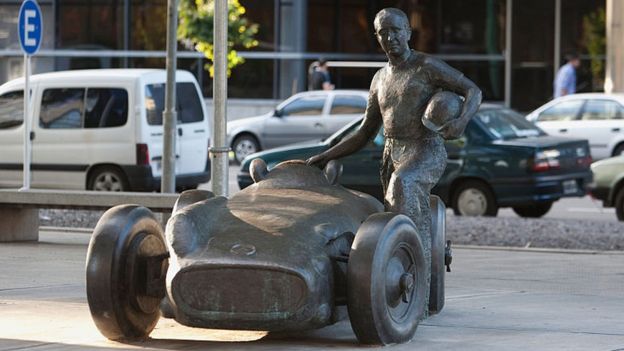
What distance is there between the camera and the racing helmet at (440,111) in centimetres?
963

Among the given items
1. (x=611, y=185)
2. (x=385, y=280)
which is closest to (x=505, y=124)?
(x=611, y=185)

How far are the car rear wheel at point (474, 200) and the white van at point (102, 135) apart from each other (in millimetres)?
3817

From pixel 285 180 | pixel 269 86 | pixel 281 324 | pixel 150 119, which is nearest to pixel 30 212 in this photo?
pixel 150 119

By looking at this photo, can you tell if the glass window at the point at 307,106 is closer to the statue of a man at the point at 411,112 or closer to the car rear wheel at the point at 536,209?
the car rear wheel at the point at 536,209

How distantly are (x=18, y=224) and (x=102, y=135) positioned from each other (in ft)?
18.1

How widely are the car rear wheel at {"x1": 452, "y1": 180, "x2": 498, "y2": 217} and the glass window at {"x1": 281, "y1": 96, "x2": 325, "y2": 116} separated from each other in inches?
403

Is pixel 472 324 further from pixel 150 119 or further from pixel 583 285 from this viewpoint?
pixel 150 119

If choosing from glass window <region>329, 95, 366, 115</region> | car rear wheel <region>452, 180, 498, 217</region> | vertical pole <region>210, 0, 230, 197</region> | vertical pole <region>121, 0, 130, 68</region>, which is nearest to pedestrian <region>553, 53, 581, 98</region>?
glass window <region>329, 95, 366, 115</region>

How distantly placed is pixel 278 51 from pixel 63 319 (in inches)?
1175

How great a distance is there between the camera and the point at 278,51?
39750mm

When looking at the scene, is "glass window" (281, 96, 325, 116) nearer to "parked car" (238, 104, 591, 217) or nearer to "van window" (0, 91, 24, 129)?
"van window" (0, 91, 24, 129)

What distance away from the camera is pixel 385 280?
29.1ft

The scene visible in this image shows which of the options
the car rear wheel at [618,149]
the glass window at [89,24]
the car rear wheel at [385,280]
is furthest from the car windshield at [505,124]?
the glass window at [89,24]

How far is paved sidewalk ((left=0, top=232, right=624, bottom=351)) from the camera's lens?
915 cm
